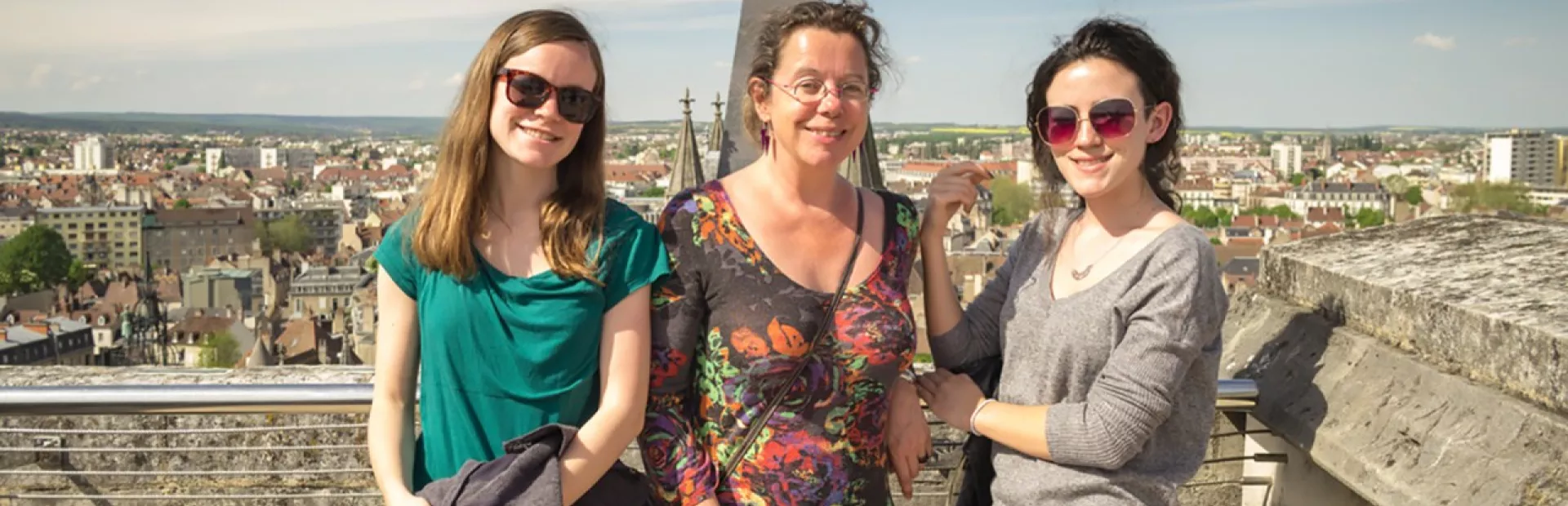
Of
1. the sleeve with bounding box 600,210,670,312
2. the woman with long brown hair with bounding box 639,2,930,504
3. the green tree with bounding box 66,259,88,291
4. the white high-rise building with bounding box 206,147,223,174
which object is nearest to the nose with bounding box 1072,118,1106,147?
the woman with long brown hair with bounding box 639,2,930,504

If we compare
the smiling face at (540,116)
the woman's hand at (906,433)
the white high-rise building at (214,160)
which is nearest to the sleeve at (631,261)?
the smiling face at (540,116)

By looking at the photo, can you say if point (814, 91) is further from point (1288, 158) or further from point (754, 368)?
point (1288, 158)

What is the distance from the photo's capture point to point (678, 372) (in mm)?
1758

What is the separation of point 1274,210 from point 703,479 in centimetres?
10012

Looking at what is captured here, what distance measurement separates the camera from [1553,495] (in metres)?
1.39

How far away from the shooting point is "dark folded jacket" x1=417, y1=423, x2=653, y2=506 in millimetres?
1618

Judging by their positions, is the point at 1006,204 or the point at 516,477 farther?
the point at 1006,204

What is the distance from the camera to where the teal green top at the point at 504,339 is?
1670 mm

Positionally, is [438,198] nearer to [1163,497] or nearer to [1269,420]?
[1163,497]

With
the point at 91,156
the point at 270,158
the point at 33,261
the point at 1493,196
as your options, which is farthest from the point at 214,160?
the point at 1493,196

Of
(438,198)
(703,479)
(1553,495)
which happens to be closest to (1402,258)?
(1553,495)

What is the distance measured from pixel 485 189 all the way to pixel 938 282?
0.59 metres

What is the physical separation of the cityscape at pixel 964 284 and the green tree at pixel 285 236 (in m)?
0.16

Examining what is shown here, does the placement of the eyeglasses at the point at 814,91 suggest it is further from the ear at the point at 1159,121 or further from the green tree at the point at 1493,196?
the green tree at the point at 1493,196
